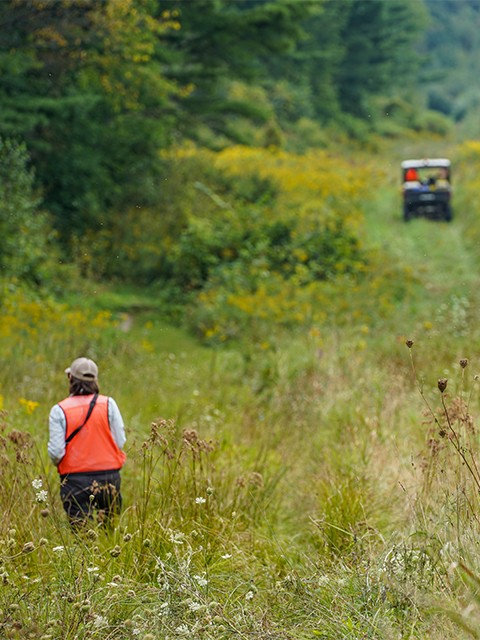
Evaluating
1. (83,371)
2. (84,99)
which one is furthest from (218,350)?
(83,371)

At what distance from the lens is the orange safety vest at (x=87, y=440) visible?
20.6ft

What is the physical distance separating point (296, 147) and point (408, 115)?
19810 mm

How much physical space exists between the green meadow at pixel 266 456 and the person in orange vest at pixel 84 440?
0.20 metres

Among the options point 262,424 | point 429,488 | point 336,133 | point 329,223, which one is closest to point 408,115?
point 336,133

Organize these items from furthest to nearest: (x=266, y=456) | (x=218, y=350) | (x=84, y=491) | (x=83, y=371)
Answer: (x=218, y=350) < (x=266, y=456) < (x=83, y=371) < (x=84, y=491)

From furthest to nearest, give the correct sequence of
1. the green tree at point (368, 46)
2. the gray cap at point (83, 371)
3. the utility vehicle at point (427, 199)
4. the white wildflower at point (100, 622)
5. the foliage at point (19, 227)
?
the green tree at point (368, 46), the utility vehicle at point (427, 199), the foliage at point (19, 227), the gray cap at point (83, 371), the white wildflower at point (100, 622)

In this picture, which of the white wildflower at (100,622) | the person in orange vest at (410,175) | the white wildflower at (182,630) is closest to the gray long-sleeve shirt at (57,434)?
the white wildflower at (100,622)

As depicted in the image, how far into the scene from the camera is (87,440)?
6293 mm

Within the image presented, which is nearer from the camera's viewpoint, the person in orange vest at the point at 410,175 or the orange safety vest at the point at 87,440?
the orange safety vest at the point at 87,440

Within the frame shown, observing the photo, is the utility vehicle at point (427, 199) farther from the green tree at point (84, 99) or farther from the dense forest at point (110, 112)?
the green tree at point (84, 99)

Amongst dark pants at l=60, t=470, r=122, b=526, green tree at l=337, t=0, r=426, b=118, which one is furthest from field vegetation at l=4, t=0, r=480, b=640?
green tree at l=337, t=0, r=426, b=118

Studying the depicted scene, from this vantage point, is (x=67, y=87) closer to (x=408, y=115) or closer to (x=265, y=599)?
(x=265, y=599)

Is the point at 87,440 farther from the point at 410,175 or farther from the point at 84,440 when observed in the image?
the point at 410,175

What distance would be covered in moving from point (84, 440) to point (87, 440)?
0.06ft
